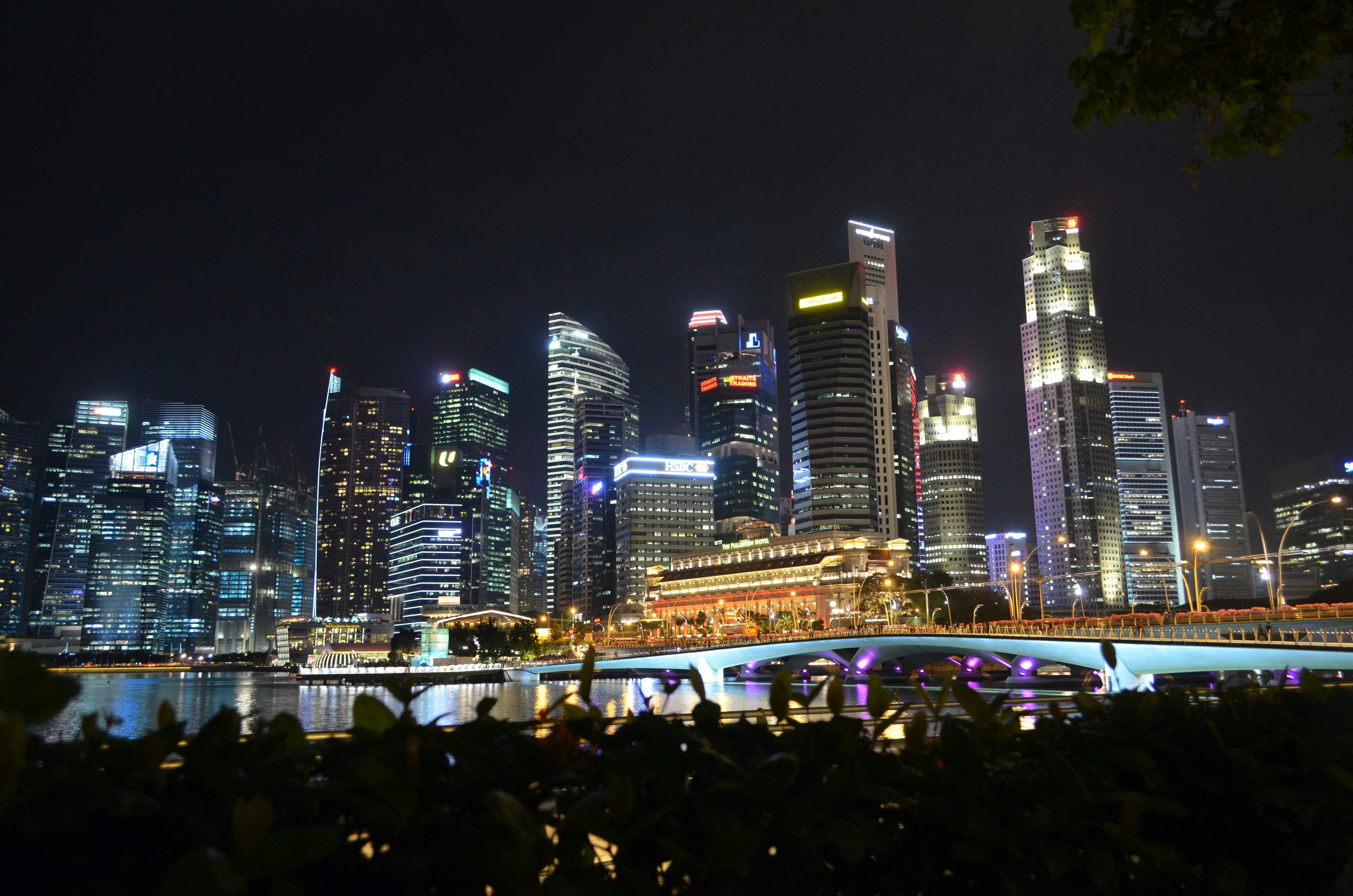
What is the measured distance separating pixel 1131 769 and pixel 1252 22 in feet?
18.8

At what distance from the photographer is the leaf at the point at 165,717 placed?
2.73 m

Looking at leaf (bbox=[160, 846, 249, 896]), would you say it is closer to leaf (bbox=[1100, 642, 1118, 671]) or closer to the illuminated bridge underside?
leaf (bbox=[1100, 642, 1118, 671])

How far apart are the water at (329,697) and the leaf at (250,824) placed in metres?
38.5

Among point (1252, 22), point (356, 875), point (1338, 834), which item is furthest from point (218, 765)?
point (1252, 22)

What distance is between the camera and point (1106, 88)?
6.62 m

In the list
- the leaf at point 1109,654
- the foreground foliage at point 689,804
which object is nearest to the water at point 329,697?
the leaf at point 1109,654

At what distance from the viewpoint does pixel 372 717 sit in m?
2.97

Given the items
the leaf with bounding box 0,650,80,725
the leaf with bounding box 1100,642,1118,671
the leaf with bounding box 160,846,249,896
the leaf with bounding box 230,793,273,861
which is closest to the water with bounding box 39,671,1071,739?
the leaf with bounding box 1100,642,1118,671

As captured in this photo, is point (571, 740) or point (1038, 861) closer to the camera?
point (571, 740)

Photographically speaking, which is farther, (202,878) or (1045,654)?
(1045,654)

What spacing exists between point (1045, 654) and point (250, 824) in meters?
73.9

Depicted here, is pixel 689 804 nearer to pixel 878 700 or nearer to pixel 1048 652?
pixel 878 700

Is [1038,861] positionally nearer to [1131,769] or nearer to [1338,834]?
[1131,769]

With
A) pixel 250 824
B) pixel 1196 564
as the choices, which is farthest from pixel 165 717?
pixel 1196 564
